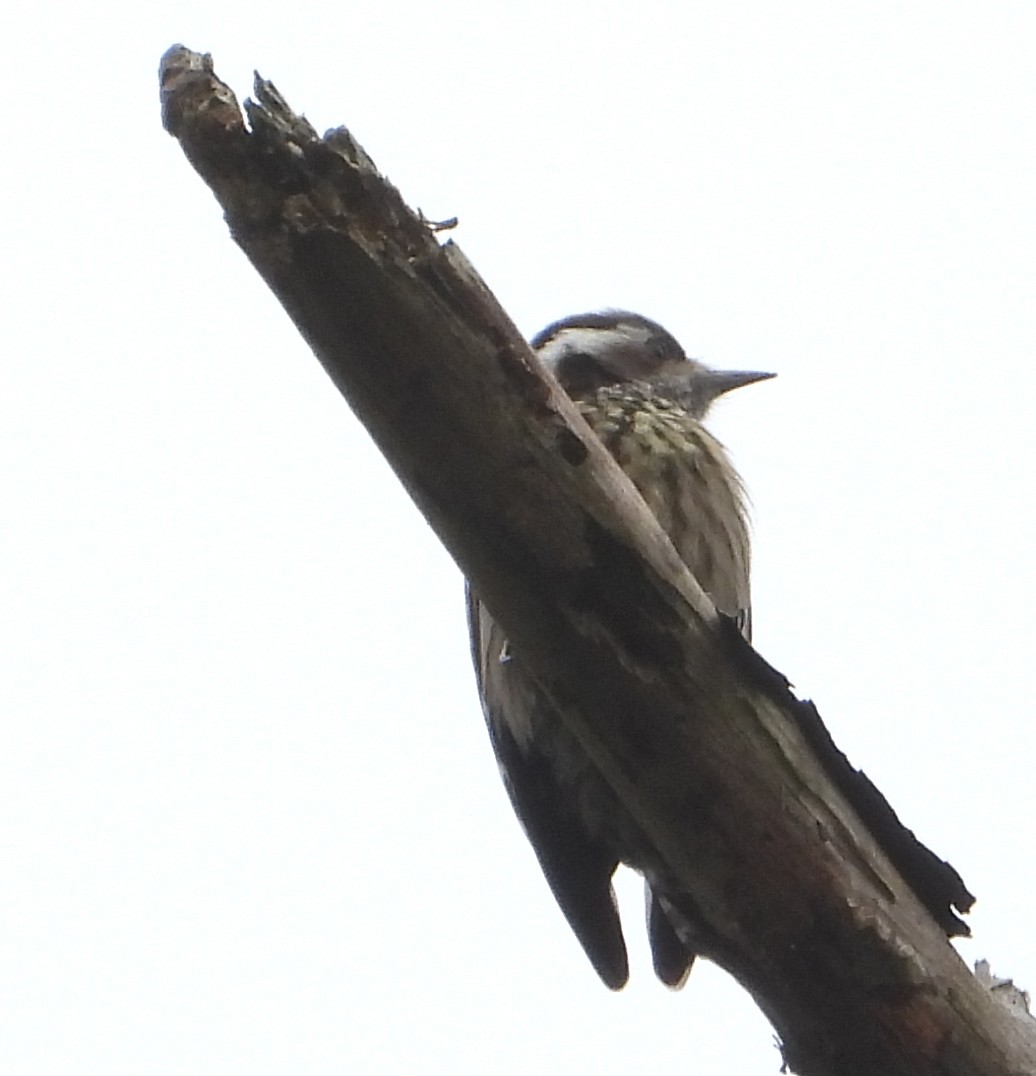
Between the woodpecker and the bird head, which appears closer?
the woodpecker

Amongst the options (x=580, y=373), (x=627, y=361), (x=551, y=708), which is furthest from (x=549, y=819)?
(x=627, y=361)

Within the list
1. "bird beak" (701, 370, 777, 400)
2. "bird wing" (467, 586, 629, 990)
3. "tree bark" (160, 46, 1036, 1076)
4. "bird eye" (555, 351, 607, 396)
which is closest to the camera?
"tree bark" (160, 46, 1036, 1076)

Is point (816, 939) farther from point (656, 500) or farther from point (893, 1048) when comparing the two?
point (656, 500)

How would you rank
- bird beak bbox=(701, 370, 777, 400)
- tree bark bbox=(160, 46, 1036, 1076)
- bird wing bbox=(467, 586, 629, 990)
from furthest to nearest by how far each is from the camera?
bird beak bbox=(701, 370, 777, 400) → bird wing bbox=(467, 586, 629, 990) → tree bark bbox=(160, 46, 1036, 1076)

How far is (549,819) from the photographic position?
373 centimetres

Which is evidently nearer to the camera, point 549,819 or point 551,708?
point 551,708

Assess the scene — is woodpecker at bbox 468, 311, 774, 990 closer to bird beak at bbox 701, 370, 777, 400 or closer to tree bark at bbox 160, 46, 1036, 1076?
bird beak at bbox 701, 370, 777, 400

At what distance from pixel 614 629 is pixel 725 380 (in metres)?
2.62

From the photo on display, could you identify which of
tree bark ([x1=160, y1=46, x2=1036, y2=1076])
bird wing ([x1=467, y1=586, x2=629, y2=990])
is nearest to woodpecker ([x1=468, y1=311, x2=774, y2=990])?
bird wing ([x1=467, y1=586, x2=629, y2=990])

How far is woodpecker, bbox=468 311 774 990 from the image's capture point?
11.8ft

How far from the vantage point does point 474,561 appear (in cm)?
240

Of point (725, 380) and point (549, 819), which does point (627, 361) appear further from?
point (549, 819)

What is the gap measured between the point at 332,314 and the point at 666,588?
2.10 ft

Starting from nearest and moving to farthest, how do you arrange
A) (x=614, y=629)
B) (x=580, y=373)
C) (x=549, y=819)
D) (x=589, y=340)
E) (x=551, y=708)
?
(x=614, y=629) < (x=551, y=708) < (x=549, y=819) < (x=580, y=373) < (x=589, y=340)
